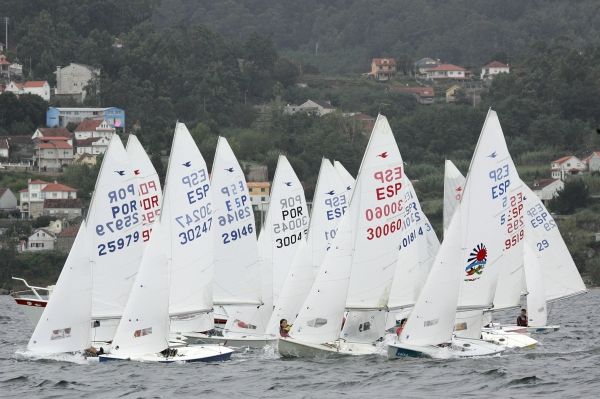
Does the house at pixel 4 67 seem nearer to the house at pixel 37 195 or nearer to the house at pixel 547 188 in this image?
the house at pixel 37 195

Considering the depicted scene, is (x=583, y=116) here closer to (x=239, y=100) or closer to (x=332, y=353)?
(x=239, y=100)

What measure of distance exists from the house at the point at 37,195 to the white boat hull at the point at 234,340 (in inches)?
2830

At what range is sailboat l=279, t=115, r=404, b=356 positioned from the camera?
34.2 metres

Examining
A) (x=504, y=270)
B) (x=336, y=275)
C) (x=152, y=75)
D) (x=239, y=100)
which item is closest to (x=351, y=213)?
(x=336, y=275)

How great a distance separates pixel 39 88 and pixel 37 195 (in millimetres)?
36108

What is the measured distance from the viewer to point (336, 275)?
34.4m

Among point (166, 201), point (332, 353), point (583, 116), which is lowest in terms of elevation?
point (332, 353)

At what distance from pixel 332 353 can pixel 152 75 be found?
114571 millimetres

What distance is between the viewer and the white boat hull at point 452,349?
33.8 metres

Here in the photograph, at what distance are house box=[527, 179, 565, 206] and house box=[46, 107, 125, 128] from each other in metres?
44.6

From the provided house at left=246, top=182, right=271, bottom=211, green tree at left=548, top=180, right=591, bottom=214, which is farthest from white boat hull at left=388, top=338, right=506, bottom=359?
house at left=246, top=182, right=271, bottom=211

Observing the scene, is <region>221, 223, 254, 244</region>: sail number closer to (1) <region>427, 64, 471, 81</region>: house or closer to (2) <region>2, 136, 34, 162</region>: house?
(2) <region>2, 136, 34, 162</region>: house

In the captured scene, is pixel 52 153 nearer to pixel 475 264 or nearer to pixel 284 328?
pixel 284 328

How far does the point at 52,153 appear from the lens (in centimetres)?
12338
